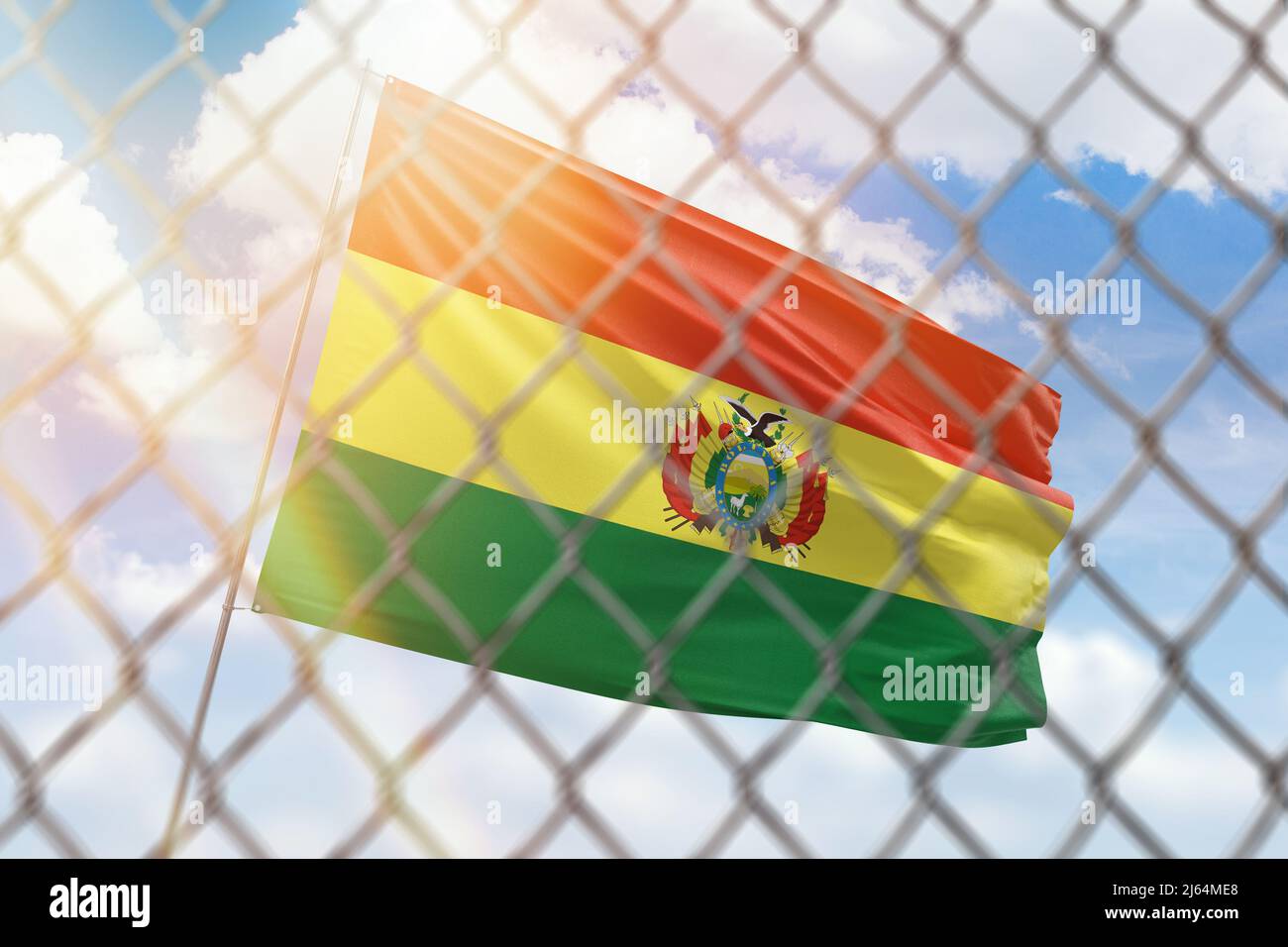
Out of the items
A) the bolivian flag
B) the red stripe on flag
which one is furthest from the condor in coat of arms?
the red stripe on flag

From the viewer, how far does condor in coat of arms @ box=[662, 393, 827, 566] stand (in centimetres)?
324

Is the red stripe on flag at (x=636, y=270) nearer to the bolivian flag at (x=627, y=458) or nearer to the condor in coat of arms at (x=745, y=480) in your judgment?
the bolivian flag at (x=627, y=458)

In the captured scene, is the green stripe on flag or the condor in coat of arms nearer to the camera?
the green stripe on flag

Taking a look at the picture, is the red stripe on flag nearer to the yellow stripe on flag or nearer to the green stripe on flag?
the yellow stripe on flag

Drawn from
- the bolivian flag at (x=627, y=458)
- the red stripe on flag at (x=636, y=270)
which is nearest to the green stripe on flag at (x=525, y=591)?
the bolivian flag at (x=627, y=458)

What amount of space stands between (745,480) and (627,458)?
1.64 ft

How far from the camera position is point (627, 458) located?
3.08m

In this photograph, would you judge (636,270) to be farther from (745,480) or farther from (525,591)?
(525,591)

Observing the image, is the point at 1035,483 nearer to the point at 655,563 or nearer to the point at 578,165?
the point at 655,563

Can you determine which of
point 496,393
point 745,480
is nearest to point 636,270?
point 496,393

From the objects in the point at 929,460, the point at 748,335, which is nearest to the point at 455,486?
the point at 748,335

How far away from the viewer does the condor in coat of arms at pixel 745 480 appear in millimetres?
3244

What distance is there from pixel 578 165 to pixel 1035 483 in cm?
241

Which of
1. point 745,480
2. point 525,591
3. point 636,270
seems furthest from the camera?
point 745,480
